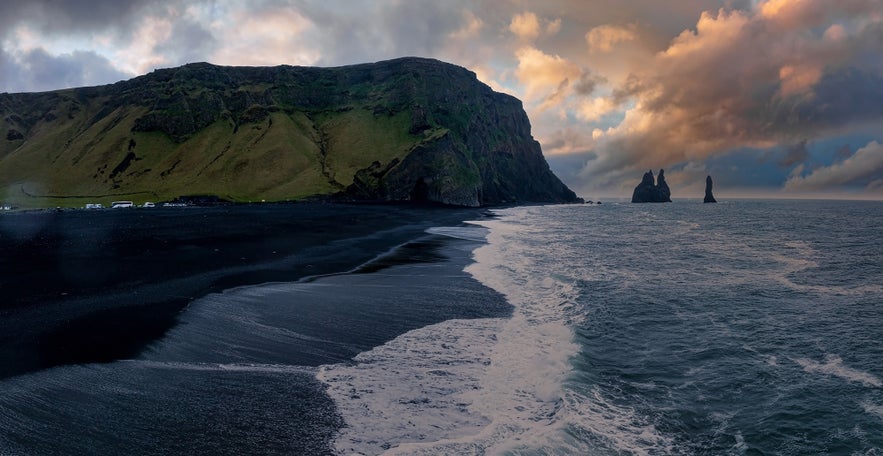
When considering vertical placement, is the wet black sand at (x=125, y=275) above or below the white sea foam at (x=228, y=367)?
above

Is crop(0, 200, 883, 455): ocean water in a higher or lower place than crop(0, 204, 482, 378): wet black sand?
lower

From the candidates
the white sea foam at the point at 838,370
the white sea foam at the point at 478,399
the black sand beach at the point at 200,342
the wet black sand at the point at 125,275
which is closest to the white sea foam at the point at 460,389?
the white sea foam at the point at 478,399

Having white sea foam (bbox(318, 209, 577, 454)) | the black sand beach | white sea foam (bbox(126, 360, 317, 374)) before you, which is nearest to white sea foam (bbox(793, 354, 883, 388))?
white sea foam (bbox(318, 209, 577, 454))

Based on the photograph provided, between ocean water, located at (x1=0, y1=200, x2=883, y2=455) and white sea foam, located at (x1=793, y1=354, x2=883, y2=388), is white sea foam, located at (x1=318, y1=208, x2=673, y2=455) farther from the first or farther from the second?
white sea foam, located at (x1=793, y1=354, x2=883, y2=388)

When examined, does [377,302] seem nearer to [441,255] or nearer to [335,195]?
[441,255]

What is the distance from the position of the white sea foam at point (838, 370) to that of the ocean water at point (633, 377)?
7cm

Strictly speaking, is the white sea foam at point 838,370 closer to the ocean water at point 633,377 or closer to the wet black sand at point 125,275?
the ocean water at point 633,377

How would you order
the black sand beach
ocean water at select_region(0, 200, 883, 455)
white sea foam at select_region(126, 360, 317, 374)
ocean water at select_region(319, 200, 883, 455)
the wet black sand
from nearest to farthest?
the black sand beach
ocean water at select_region(0, 200, 883, 455)
ocean water at select_region(319, 200, 883, 455)
white sea foam at select_region(126, 360, 317, 374)
the wet black sand

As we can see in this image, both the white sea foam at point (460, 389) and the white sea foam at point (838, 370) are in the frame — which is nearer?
the white sea foam at point (460, 389)

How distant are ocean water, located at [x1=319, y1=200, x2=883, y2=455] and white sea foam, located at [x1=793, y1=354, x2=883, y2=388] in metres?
0.07

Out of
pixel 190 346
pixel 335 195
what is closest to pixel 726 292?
pixel 190 346

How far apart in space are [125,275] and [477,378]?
24980 millimetres

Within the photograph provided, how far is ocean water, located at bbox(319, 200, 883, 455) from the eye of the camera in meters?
11.6

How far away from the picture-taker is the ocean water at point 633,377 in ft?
37.9
